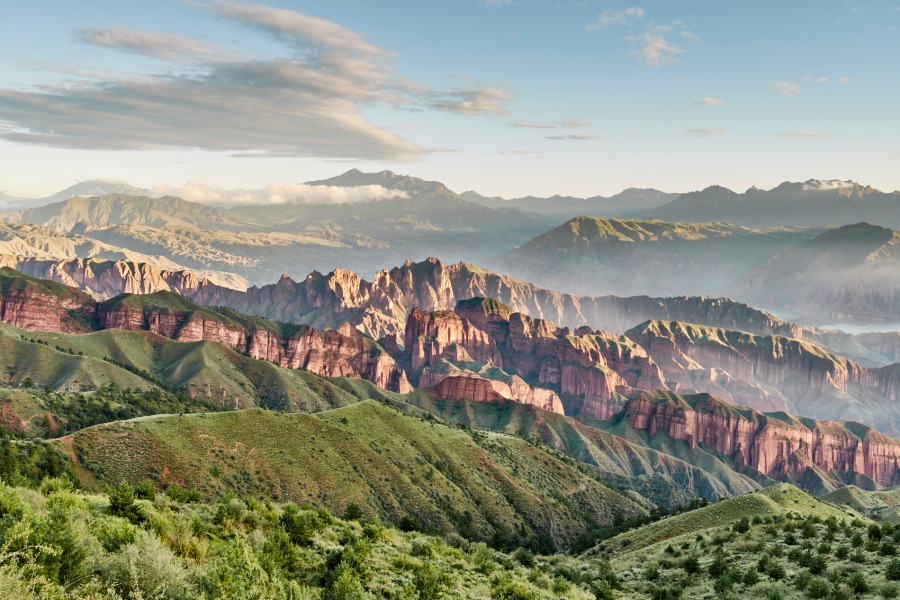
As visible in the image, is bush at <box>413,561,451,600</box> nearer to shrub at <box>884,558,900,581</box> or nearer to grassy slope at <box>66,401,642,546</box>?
shrub at <box>884,558,900,581</box>

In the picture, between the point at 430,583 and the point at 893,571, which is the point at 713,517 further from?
the point at 430,583

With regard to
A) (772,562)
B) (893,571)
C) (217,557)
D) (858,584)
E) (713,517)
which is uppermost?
(217,557)

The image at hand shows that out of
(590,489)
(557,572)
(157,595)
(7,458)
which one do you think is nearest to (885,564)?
(557,572)

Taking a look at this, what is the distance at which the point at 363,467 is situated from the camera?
141625 mm

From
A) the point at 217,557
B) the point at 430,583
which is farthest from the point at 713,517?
the point at 217,557

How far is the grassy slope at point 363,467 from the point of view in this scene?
111 metres

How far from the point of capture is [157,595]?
88.7ft

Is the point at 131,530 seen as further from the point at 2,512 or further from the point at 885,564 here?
the point at 885,564

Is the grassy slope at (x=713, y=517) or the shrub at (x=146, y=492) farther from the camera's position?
the grassy slope at (x=713, y=517)

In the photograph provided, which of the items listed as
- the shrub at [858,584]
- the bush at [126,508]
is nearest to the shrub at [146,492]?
the bush at [126,508]

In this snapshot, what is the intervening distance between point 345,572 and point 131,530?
11.2m

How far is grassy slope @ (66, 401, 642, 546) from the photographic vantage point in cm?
11144

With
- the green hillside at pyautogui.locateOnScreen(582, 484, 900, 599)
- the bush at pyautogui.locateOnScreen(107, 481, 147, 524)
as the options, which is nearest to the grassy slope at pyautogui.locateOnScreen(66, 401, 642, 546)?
the green hillside at pyautogui.locateOnScreen(582, 484, 900, 599)

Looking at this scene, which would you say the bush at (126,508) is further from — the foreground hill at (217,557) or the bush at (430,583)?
the bush at (430,583)
